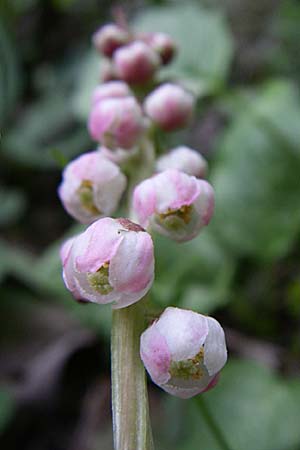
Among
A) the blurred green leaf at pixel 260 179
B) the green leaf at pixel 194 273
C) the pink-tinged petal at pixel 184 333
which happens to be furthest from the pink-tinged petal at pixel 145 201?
the blurred green leaf at pixel 260 179

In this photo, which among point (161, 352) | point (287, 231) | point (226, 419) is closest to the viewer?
point (161, 352)

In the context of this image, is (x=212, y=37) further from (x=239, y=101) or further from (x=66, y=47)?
(x=66, y=47)

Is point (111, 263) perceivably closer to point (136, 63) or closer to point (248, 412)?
point (136, 63)

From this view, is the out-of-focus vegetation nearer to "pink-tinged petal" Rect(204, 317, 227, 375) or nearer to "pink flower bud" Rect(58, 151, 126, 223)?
"pink flower bud" Rect(58, 151, 126, 223)

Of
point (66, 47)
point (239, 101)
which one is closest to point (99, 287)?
point (239, 101)

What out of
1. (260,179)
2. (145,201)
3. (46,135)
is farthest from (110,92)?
(46,135)

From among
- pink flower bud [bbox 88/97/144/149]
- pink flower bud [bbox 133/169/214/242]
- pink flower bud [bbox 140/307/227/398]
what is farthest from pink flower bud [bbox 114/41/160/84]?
pink flower bud [bbox 140/307/227/398]
